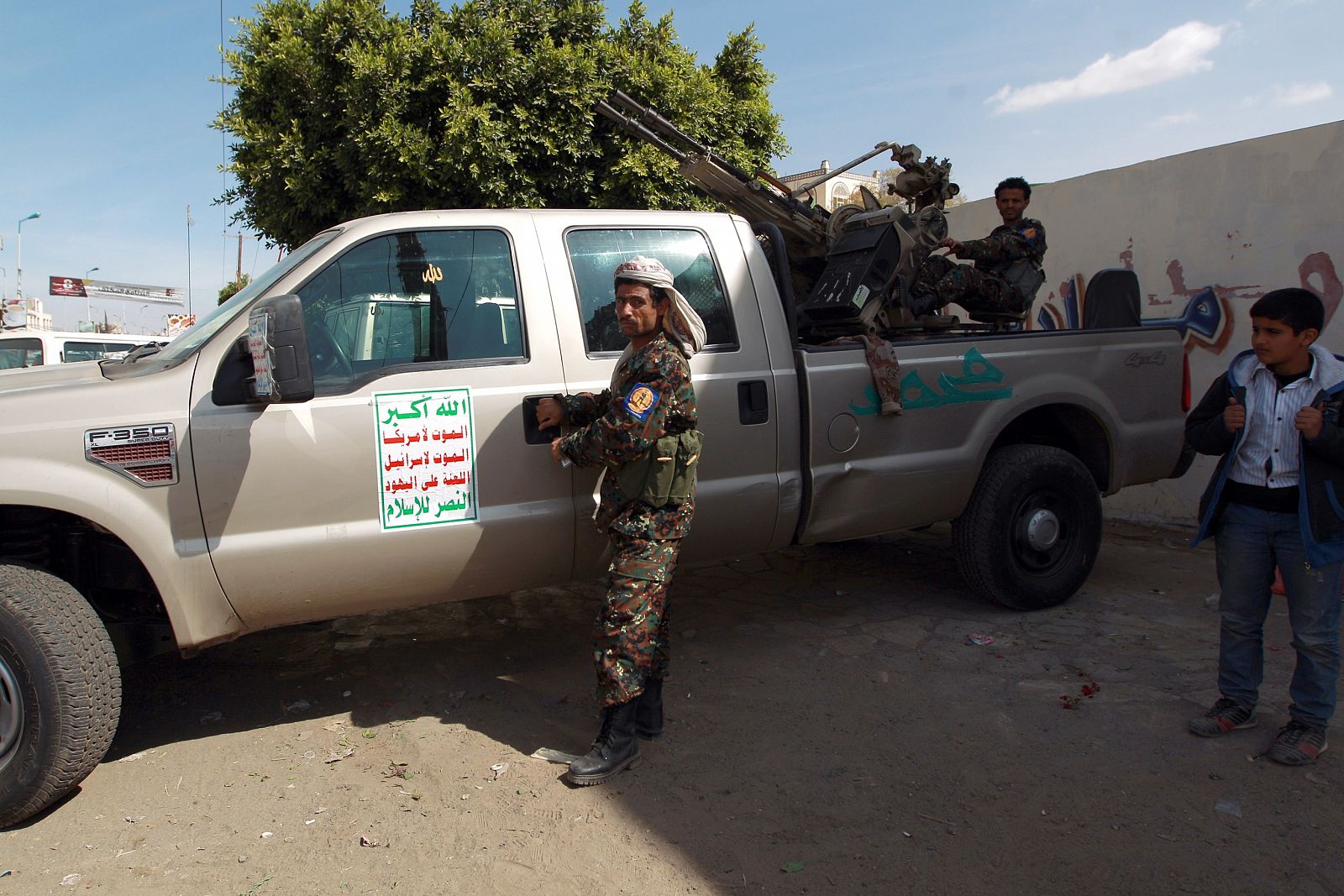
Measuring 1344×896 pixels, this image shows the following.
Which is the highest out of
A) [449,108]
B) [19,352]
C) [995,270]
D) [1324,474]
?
[449,108]

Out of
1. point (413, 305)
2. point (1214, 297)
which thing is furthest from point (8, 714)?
point (1214, 297)

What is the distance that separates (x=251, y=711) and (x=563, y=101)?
265 inches

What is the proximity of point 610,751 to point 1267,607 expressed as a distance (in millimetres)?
2366

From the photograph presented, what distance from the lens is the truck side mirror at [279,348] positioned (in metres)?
2.71

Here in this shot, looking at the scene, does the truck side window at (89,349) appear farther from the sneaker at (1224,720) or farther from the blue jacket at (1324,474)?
the blue jacket at (1324,474)

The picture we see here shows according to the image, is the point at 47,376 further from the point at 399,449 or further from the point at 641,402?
the point at 641,402

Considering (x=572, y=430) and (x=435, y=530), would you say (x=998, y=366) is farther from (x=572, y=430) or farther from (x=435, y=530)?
(x=435, y=530)

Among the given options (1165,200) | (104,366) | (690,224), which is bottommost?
(104,366)

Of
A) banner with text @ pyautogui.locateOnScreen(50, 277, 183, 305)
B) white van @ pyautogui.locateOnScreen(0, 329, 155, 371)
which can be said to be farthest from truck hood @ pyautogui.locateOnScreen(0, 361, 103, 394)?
banner with text @ pyautogui.locateOnScreen(50, 277, 183, 305)

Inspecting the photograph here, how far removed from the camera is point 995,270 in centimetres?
531

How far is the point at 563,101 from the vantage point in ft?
28.4

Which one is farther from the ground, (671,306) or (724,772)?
(671,306)

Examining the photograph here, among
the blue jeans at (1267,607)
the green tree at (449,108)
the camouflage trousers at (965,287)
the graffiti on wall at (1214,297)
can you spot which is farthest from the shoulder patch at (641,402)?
the green tree at (449,108)

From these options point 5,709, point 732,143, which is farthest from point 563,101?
point 5,709
